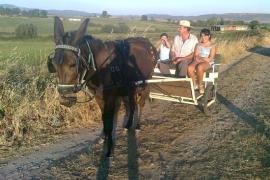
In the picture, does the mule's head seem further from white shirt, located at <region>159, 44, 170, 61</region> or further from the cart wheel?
white shirt, located at <region>159, 44, 170, 61</region>

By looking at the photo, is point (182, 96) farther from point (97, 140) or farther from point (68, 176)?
point (68, 176)

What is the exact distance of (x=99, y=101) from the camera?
19.5ft

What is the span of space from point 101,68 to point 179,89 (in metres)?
2.43

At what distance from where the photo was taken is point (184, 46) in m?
8.55

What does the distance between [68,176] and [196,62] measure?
4076mm

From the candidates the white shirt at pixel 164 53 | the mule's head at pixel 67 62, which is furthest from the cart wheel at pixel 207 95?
the mule's head at pixel 67 62

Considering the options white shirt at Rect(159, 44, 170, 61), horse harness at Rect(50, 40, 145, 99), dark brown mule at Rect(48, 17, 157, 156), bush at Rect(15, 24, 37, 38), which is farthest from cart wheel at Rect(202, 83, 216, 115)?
bush at Rect(15, 24, 37, 38)

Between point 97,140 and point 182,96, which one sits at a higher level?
point 182,96

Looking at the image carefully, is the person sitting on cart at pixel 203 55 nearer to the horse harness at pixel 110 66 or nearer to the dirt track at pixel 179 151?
the dirt track at pixel 179 151

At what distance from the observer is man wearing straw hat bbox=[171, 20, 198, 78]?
828 centimetres

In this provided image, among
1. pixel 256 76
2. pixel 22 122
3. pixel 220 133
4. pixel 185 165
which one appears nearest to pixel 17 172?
pixel 22 122

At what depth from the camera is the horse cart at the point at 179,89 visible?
297 inches

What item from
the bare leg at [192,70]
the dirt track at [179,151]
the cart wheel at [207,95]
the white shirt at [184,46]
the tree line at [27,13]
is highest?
the tree line at [27,13]

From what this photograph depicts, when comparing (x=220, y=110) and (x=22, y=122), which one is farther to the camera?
(x=220, y=110)
